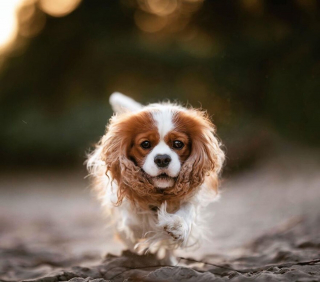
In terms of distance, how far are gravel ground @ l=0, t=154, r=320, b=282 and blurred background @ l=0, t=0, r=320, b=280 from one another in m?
0.05

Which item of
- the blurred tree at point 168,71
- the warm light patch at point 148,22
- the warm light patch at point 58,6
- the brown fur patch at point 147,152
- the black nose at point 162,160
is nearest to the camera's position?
the black nose at point 162,160

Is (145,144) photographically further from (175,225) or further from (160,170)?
(175,225)

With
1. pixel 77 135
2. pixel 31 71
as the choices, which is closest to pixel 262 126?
pixel 77 135

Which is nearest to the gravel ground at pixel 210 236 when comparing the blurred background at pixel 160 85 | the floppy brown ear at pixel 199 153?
the blurred background at pixel 160 85

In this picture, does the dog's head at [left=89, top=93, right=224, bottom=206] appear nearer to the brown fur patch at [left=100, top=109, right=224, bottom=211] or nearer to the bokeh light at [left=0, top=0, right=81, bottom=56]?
the brown fur patch at [left=100, top=109, right=224, bottom=211]

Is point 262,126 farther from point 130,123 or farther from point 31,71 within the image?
point 31,71

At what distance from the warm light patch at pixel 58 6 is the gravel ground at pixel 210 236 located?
3843 millimetres

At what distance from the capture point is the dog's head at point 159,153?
333 cm

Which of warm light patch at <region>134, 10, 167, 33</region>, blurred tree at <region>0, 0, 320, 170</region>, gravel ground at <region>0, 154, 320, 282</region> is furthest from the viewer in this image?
warm light patch at <region>134, 10, 167, 33</region>

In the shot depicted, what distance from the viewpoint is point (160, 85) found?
370 inches

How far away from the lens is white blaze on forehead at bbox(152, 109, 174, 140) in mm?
3340

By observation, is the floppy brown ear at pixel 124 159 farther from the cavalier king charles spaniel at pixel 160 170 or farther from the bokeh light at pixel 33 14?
the bokeh light at pixel 33 14

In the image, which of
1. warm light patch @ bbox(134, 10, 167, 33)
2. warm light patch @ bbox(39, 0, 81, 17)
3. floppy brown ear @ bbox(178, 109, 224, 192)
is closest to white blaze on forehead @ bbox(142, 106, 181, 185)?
floppy brown ear @ bbox(178, 109, 224, 192)

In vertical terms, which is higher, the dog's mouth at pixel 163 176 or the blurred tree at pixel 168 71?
the blurred tree at pixel 168 71
